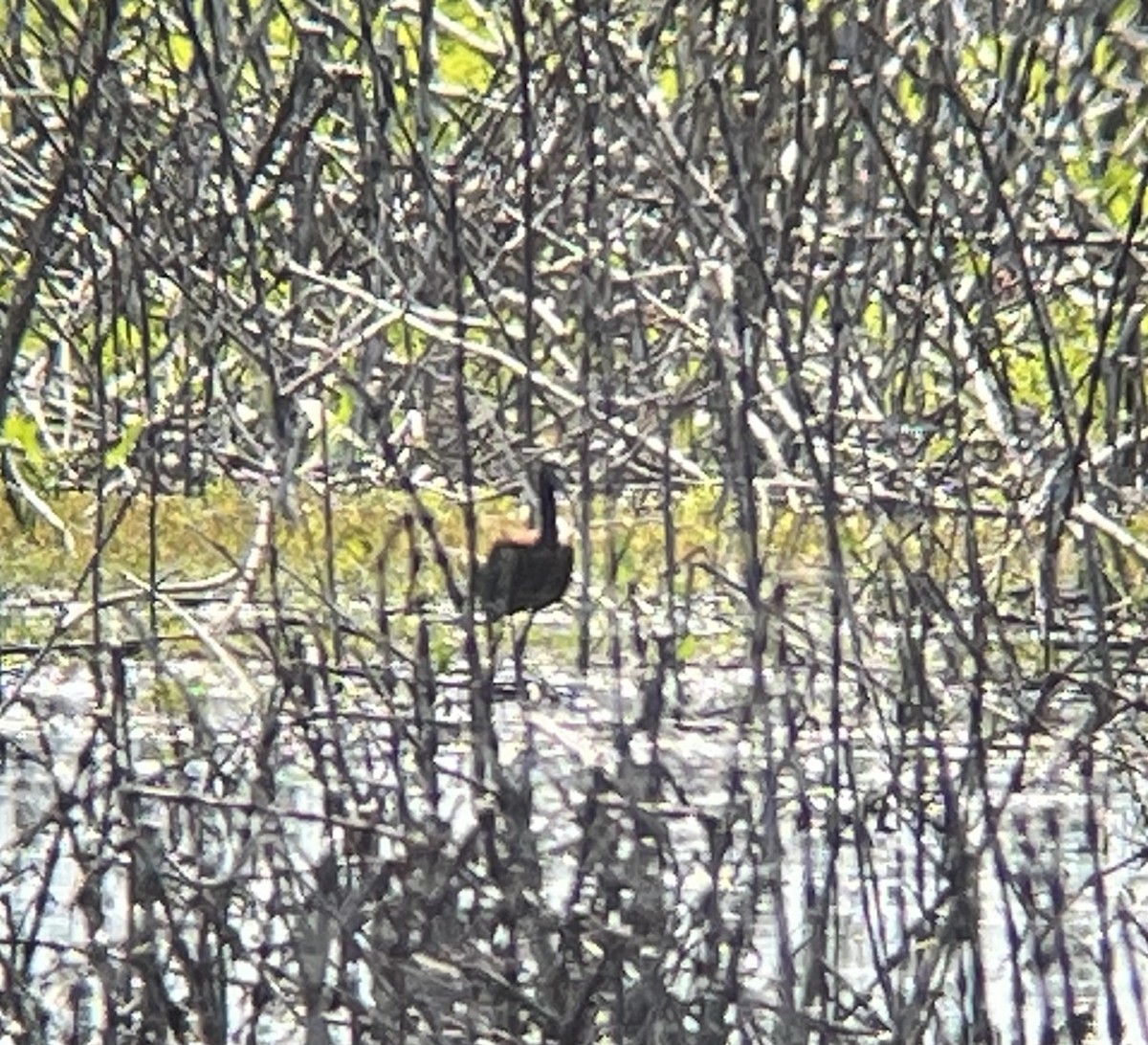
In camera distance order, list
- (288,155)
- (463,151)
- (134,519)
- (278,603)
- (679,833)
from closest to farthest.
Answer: (278,603) < (679,833) < (288,155) < (463,151) < (134,519)

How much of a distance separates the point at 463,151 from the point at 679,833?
1793mm

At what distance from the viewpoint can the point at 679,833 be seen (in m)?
5.32

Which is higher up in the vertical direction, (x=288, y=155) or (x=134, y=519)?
(x=288, y=155)

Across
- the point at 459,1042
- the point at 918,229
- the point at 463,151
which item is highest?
the point at 463,151

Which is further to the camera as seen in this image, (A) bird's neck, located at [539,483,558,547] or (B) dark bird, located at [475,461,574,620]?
(A) bird's neck, located at [539,483,558,547]

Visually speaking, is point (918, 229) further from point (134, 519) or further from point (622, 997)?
point (134, 519)

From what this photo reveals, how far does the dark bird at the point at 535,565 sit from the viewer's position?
623 centimetres

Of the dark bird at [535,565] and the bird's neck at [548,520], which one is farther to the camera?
the bird's neck at [548,520]

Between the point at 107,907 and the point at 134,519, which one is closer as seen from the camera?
the point at 107,907

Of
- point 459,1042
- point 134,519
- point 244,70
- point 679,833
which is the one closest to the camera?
point 459,1042

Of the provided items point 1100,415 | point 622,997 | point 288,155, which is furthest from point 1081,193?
point 622,997

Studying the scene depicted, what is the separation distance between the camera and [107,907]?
488 cm

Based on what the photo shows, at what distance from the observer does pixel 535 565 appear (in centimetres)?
649

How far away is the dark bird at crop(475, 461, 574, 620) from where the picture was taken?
20.4 feet
